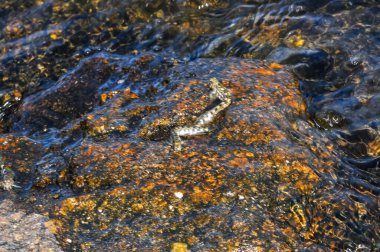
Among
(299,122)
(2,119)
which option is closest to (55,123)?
(2,119)

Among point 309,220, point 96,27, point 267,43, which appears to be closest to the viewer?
point 309,220

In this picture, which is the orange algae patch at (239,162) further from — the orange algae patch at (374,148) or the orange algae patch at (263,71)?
the orange algae patch at (374,148)

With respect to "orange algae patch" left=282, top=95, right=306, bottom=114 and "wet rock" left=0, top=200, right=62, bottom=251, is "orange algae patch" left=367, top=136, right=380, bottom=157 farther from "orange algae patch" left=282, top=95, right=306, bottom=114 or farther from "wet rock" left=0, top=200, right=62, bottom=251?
"wet rock" left=0, top=200, right=62, bottom=251

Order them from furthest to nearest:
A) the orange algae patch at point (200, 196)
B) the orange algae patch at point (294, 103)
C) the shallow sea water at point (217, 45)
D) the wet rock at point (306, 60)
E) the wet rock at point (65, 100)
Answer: the wet rock at point (306, 60), the wet rock at point (65, 100), the shallow sea water at point (217, 45), the orange algae patch at point (294, 103), the orange algae patch at point (200, 196)

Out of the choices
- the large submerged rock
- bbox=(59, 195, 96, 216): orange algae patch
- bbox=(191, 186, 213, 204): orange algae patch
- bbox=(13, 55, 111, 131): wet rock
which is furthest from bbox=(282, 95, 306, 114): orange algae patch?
bbox=(59, 195, 96, 216): orange algae patch

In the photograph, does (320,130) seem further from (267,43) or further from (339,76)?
(267,43)

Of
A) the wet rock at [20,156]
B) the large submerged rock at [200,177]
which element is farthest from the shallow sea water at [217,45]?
the large submerged rock at [200,177]

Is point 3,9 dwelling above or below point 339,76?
above

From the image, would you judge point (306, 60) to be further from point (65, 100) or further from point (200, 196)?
point (200, 196)
